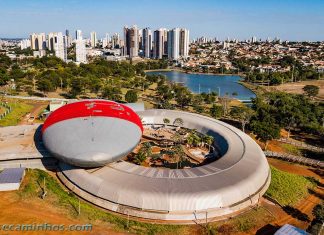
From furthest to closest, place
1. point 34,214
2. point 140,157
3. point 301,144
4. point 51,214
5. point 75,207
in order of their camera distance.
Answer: point 301,144
point 140,157
point 75,207
point 51,214
point 34,214

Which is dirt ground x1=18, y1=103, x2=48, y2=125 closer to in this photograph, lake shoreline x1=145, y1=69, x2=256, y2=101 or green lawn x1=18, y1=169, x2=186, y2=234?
green lawn x1=18, y1=169, x2=186, y2=234

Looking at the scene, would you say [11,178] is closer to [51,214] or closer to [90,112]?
[51,214]

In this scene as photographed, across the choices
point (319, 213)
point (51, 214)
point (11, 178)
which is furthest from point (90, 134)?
point (319, 213)

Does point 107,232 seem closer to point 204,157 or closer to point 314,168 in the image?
point 204,157

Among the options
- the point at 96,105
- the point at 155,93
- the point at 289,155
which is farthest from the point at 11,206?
the point at 155,93

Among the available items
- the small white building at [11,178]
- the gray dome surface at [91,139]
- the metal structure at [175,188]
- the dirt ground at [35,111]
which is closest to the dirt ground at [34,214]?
the small white building at [11,178]
